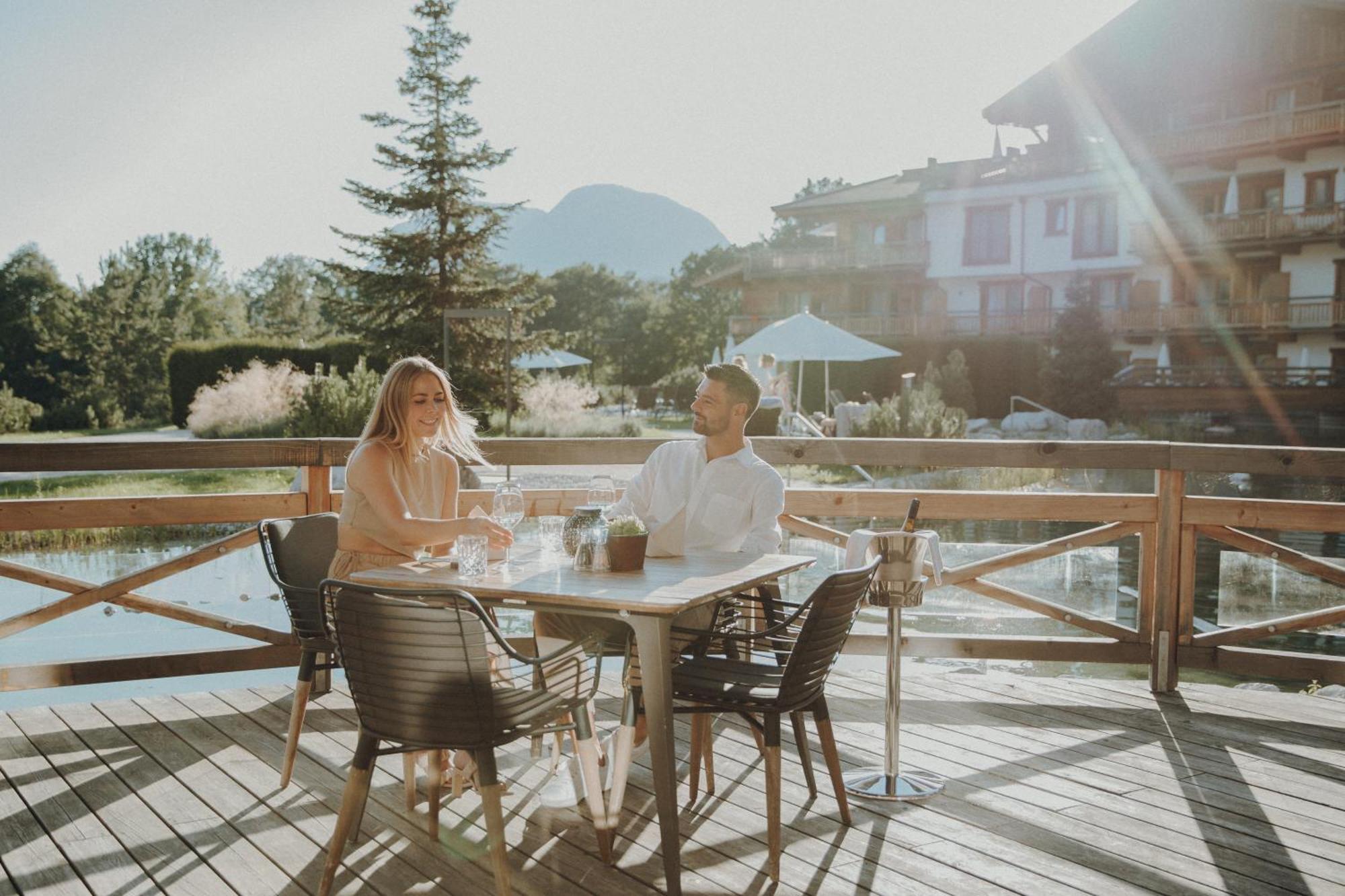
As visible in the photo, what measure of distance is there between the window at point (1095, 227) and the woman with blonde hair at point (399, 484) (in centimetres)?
2639

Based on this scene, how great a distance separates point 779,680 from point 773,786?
276mm

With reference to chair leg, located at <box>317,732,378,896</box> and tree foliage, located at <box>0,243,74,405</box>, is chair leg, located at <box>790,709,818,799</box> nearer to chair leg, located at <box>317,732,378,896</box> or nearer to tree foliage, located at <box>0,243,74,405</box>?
chair leg, located at <box>317,732,378,896</box>

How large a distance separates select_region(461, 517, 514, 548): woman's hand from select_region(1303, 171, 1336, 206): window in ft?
83.0

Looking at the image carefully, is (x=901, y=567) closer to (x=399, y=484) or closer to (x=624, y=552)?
(x=624, y=552)

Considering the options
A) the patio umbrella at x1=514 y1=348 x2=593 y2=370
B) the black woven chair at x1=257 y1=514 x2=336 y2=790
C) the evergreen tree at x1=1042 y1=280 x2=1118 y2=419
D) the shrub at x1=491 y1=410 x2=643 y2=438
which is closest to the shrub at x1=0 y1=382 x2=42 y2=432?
the patio umbrella at x1=514 y1=348 x2=593 y2=370

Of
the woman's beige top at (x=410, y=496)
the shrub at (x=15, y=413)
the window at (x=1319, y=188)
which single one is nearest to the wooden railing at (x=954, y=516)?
the woman's beige top at (x=410, y=496)

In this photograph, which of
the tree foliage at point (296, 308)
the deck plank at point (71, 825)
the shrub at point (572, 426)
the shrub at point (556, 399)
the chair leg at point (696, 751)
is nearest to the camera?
the deck plank at point (71, 825)

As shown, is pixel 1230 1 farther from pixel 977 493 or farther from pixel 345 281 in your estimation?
pixel 977 493

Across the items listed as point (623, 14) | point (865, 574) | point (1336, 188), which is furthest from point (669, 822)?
point (1336, 188)

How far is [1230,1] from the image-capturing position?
2516 cm

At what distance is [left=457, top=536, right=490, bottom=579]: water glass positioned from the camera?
275cm

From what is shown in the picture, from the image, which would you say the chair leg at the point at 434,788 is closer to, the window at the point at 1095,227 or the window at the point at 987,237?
the window at the point at 1095,227

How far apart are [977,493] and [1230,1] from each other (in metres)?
26.0

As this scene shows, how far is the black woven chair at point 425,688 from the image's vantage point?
7.34ft
